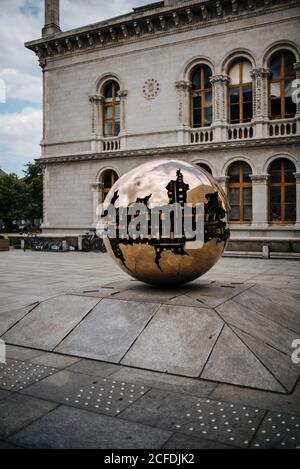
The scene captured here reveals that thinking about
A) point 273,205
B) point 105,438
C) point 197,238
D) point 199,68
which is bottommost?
point 105,438

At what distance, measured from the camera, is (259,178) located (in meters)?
19.6

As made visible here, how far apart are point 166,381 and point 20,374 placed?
154 centimetres

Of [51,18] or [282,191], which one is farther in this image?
[51,18]

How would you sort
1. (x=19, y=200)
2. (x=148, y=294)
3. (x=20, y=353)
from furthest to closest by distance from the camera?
(x=19, y=200) < (x=148, y=294) < (x=20, y=353)

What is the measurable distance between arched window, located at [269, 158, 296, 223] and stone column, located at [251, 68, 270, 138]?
5.54 ft

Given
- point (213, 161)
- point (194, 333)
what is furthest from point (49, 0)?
point (194, 333)

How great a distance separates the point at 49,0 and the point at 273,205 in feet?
62.0

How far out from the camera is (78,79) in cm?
2442

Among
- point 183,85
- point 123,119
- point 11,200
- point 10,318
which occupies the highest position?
point 183,85

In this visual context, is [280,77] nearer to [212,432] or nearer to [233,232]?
[233,232]

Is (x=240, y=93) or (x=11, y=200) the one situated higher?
(x=240, y=93)

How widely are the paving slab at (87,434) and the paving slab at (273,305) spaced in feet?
9.48

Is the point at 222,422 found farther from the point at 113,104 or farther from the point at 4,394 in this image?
the point at 113,104

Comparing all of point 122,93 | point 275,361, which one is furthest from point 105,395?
point 122,93
